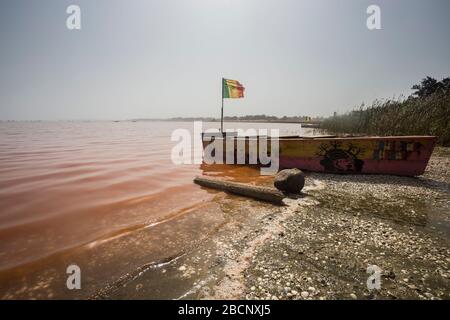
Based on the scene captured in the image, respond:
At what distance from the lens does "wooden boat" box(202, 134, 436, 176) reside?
8617 millimetres

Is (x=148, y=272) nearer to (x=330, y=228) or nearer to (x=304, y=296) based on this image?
(x=304, y=296)

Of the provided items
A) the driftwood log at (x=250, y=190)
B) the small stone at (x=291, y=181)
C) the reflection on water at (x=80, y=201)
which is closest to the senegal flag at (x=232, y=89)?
the reflection on water at (x=80, y=201)

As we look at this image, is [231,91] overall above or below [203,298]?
above

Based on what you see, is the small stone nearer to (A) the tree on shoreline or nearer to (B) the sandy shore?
(B) the sandy shore

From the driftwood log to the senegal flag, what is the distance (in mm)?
8854

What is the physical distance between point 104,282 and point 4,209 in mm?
4781

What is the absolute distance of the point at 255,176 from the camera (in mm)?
10156

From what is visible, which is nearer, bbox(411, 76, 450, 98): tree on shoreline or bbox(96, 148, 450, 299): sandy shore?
bbox(96, 148, 450, 299): sandy shore

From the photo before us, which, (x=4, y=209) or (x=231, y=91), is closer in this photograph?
(x=4, y=209)

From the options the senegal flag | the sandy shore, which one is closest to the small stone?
the sandy shore

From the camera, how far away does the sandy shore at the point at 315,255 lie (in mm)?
3078

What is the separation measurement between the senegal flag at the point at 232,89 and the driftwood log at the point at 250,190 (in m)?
8.85
